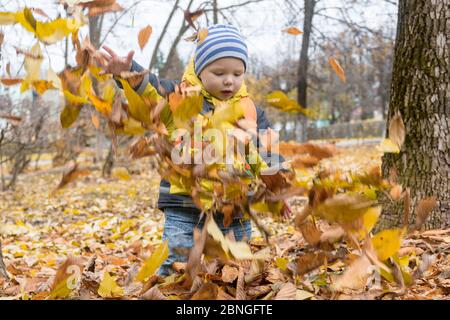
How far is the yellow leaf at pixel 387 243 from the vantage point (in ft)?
4.45

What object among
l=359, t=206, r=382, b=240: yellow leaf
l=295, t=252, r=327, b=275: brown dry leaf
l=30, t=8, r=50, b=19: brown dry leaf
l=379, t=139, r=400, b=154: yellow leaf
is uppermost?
l=30, t=8, r=50, b=19: brown dry leaf

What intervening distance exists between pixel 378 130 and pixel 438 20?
96.6ft

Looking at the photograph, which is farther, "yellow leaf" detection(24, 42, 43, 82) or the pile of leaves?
"yellow leaf" detection(24, 42, 43, 82)

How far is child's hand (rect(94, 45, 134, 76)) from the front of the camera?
157 centimetres

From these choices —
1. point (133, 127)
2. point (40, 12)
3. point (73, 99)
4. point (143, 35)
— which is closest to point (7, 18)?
point (40, 12)

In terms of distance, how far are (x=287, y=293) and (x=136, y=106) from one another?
77 centimetres

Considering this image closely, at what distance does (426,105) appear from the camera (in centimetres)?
293

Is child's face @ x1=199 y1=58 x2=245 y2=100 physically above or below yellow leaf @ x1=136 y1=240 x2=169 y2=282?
above

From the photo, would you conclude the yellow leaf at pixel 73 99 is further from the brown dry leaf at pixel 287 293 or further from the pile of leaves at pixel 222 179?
the brown dry leaf at pixel 287 293

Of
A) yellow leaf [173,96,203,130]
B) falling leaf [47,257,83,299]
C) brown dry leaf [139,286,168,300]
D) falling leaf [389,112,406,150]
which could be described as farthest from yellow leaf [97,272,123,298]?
falling leaf [389,112,406,150]

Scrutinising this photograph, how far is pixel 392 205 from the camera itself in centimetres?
307

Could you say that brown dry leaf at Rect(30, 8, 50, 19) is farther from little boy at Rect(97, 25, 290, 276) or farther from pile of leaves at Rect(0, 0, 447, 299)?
little boy at Rect(97, 25, 290, 276)

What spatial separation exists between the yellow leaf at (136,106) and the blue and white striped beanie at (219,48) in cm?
87
